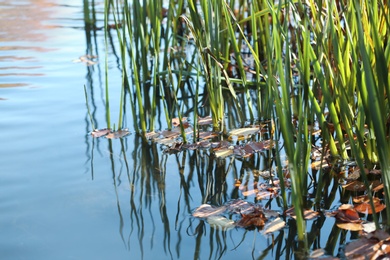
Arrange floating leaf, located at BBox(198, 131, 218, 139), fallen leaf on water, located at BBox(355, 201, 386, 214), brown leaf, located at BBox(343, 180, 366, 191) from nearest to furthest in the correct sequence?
fallen leaf on water, located at BBox(355, 201, 386, 214)
brown leaf, located at BBox(343, 180, 366, 191)
floating leaf, located at BBox(198, 131, 218, 139)

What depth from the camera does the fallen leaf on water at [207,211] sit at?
169cm

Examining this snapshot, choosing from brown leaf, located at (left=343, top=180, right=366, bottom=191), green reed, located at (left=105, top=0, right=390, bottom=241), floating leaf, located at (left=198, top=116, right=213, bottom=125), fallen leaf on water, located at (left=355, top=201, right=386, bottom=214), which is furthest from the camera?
floating leaf, located at (left=198, top=116, right=213, bottom=125)

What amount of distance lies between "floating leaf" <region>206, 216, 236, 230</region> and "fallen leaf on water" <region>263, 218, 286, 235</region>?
0.08 metres

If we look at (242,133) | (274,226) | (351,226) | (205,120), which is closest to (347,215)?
(351,226)

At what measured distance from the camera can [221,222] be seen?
1.64m

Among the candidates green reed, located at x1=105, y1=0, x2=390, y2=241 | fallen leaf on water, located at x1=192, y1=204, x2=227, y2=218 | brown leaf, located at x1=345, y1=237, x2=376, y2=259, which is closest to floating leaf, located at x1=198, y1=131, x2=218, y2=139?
green reed, located at x1=105, y1=0, x2=390, y2=241

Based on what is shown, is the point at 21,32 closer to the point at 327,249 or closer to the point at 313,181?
the point at 313,181

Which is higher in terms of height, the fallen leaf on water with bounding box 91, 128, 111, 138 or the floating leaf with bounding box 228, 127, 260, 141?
the fallen leaf on water with bounding box 91, 128, 111, 138

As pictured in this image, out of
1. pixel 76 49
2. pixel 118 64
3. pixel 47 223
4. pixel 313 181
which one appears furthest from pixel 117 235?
pixel 76 49

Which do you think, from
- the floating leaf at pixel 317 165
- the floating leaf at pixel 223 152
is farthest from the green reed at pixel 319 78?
the floating leaf at pixel 223 152

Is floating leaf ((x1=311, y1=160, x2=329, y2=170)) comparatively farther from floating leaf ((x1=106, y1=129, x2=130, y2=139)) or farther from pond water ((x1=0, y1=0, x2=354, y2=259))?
floating leaf ((x1=106, y1=129, x2=130, y2=139))

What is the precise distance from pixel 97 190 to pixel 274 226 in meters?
0.53

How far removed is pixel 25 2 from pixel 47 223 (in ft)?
10.9

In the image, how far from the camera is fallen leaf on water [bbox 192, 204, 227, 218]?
1.69 metres
